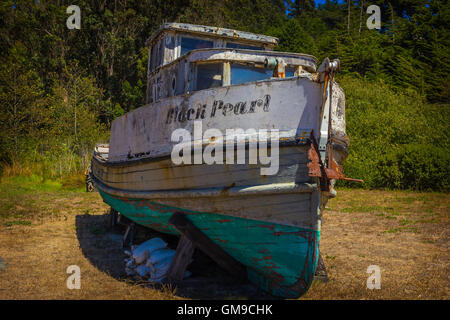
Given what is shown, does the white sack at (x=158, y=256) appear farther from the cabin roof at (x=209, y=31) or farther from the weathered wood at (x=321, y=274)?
the cabin roof at (x=209, y=31)

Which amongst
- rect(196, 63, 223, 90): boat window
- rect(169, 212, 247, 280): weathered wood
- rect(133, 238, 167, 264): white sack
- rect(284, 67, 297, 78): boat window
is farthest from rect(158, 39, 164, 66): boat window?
rect(133, 238, 167, 264): white sack

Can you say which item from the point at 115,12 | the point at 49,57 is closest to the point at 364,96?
the point at 115,12

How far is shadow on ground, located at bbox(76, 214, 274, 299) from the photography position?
16.0 feet

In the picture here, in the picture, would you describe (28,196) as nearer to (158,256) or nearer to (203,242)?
(158,256)

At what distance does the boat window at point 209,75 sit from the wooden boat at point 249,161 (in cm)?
1

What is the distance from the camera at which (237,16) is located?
138 ft

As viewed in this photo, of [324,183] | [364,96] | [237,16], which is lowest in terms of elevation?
[324,183]

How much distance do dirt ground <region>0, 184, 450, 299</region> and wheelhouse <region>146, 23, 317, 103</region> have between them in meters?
2.73

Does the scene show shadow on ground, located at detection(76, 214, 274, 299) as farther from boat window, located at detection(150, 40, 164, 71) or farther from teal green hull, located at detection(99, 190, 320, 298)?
boat window, located at detection(150, 40, 164, 71)

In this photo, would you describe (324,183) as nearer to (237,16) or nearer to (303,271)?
(303,271)

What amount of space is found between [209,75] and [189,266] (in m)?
2.82

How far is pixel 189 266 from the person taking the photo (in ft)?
18.5

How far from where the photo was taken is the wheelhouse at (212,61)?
5074mm
